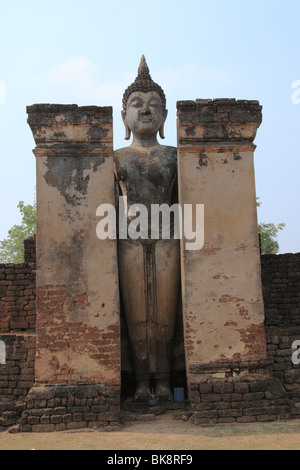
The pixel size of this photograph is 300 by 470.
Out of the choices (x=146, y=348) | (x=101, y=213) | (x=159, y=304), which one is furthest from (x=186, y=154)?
(x=146, y=348)

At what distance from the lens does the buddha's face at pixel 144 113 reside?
8555 mm

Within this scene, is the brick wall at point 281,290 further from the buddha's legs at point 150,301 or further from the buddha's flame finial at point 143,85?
the buddha's flame finial at point 143,85

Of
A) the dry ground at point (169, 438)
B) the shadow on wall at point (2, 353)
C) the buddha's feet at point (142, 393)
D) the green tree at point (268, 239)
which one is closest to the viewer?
the dry ground at point (169, 438)

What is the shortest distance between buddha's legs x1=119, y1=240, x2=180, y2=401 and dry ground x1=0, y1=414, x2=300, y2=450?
100 centimetres

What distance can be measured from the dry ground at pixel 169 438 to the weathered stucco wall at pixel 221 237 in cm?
87

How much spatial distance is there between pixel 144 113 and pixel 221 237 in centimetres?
232

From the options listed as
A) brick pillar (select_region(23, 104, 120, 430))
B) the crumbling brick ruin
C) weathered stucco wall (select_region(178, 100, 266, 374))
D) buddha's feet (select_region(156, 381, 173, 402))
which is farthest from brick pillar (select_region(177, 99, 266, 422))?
brick pillar (select_region(23, 104, 120, 430))

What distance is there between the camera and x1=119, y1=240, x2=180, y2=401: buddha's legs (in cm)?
797

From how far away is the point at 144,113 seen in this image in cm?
854

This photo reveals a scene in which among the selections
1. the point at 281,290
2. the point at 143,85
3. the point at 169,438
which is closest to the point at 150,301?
the point at 169,438

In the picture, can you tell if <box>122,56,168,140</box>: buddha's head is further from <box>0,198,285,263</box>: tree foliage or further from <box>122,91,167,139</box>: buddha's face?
<box>0,198,285,263</box>: tree foliage

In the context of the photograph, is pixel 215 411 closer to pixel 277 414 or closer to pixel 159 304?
pixel 277 414

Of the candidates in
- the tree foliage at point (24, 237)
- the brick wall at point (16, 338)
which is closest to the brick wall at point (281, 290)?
the brick wall at point (16, 338)

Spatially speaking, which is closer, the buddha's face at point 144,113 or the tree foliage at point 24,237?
the buddha's face at point 144,113
